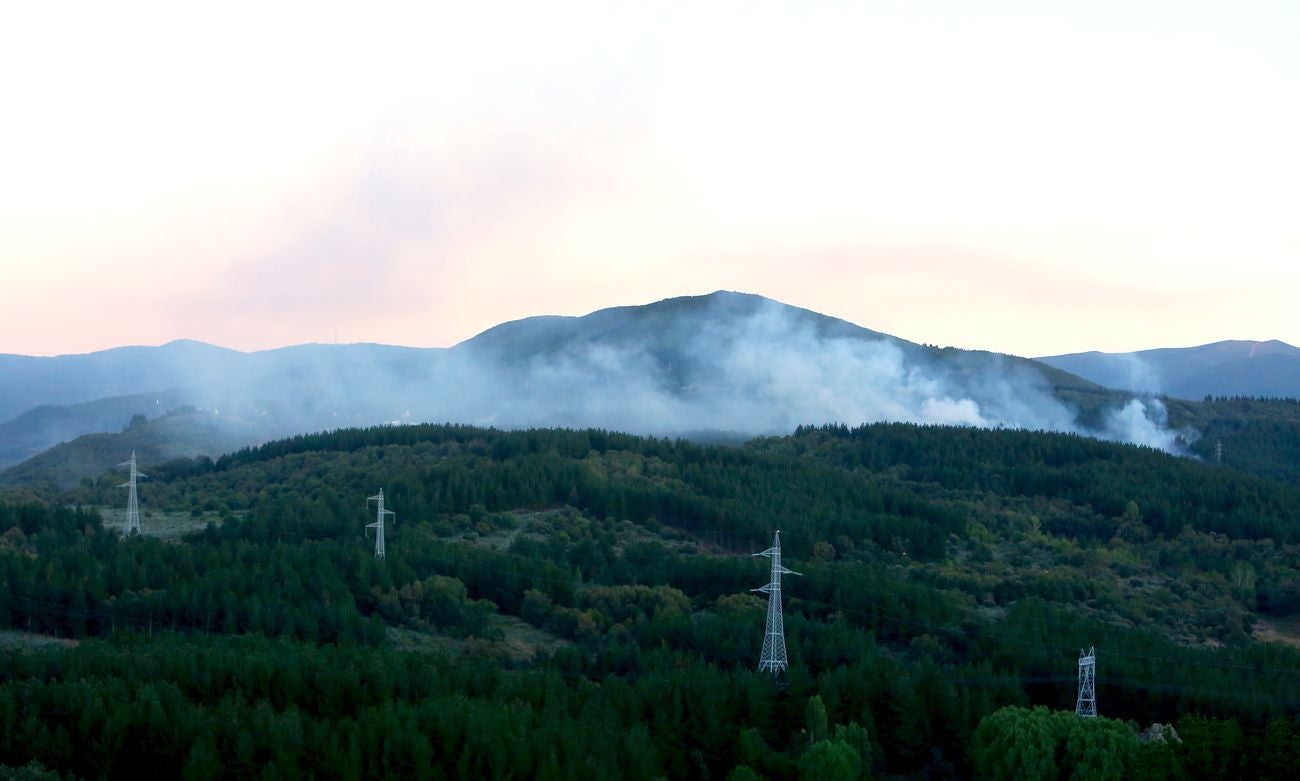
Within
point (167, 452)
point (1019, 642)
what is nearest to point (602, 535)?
point (1019, 642)

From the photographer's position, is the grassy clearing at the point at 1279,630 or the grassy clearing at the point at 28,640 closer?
the grassy clearing at the point at 28,640

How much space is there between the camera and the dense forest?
49438 millimetres

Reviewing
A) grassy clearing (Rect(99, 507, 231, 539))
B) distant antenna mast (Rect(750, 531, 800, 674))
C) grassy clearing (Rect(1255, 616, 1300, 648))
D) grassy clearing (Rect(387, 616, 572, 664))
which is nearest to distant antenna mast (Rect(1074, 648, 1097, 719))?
distant antenna mast (Rect(750, 531, 800, 674))

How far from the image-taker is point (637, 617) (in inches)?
3290

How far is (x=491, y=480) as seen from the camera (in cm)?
12456

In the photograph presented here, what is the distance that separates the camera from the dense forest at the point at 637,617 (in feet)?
162

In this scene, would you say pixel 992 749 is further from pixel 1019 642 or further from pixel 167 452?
pixel 167 452

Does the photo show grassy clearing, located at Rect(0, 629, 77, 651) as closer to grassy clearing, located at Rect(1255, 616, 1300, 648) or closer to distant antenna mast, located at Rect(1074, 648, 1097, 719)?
distant antenna mast, located at Rect(1074, 648, 1097, 719)

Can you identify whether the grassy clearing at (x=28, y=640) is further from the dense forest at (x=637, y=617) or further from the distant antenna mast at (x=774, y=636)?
the distant antenna mast at (x=774, y=636)

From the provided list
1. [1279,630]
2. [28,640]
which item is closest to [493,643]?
[28,640]

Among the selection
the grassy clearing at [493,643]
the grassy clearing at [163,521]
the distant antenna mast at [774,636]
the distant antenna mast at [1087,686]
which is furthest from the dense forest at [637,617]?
the distant antenna mast at [1087,686]

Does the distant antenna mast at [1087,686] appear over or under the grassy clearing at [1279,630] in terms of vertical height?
over

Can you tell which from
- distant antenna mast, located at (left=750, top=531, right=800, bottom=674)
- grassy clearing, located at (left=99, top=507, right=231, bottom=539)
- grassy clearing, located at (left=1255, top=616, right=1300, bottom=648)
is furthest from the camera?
grassy clearing, located at (left=99, top=507, right=231, bottom=539)

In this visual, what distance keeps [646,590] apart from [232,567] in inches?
932
